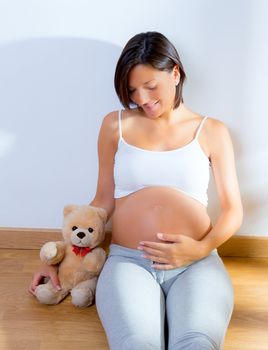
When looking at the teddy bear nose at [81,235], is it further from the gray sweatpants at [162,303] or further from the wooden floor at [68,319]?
the wooden floor at [68,319]

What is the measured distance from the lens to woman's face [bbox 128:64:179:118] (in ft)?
4.29

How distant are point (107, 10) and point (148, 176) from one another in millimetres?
497

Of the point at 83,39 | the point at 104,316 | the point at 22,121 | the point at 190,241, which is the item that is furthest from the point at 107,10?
the point at 104,316

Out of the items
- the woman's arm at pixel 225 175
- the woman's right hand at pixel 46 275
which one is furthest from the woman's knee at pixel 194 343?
the woman's right hand at pixel 46 275

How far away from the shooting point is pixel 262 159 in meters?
1.60

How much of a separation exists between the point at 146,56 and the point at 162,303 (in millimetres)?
639

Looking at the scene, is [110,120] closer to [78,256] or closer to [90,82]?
[90,82]

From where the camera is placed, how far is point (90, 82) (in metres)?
1.53

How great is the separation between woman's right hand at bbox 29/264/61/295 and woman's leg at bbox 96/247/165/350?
0.61 feet

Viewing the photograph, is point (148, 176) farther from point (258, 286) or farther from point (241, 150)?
point (258, 286)

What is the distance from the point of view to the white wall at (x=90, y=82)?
4.72 feet

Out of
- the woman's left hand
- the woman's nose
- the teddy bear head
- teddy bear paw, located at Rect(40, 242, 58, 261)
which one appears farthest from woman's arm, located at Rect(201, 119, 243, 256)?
teddy bear paw, located at Rect(40, 242, 58, 261)

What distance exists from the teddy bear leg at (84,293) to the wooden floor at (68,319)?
2cm

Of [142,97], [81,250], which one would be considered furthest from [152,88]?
[81,250]
